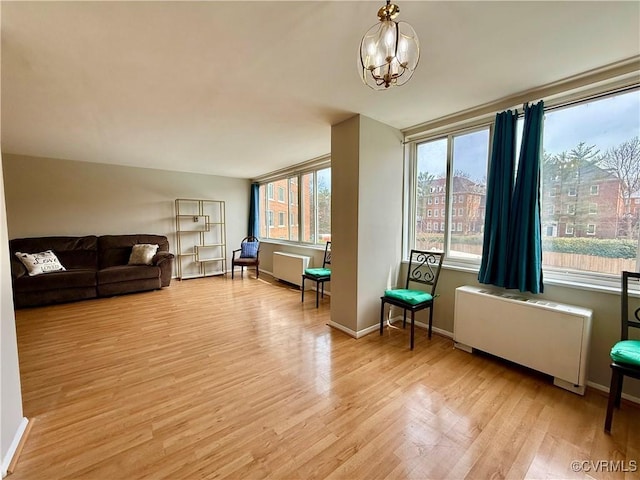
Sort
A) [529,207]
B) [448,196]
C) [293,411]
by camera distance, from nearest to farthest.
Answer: [293,411] → [529,207] → [448,196]

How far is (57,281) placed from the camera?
389cm

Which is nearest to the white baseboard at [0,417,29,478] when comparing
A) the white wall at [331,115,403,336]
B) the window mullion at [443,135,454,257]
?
the white wall at [331,115,403,336]

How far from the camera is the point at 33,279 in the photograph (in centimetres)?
374

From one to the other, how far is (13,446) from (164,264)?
12.3 feet

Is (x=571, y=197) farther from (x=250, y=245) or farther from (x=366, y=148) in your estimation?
(x=250, y=245)

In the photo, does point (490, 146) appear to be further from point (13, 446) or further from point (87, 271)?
point (87, 271)

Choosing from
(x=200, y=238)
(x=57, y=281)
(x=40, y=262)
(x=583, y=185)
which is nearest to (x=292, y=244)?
(x=200, y=238)

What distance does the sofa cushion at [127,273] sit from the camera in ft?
14.0

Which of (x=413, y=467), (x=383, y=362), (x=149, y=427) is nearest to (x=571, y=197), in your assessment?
(x=383, y=362)

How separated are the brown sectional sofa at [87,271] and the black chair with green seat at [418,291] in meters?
4.20

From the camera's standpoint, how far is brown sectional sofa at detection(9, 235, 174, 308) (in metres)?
3.80

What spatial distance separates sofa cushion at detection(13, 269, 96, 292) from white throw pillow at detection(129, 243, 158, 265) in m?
0.63

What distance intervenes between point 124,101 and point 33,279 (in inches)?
128

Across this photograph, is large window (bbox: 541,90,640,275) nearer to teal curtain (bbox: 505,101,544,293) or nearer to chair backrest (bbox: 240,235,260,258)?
teal curtain (bbox: 505,101,544,293)
